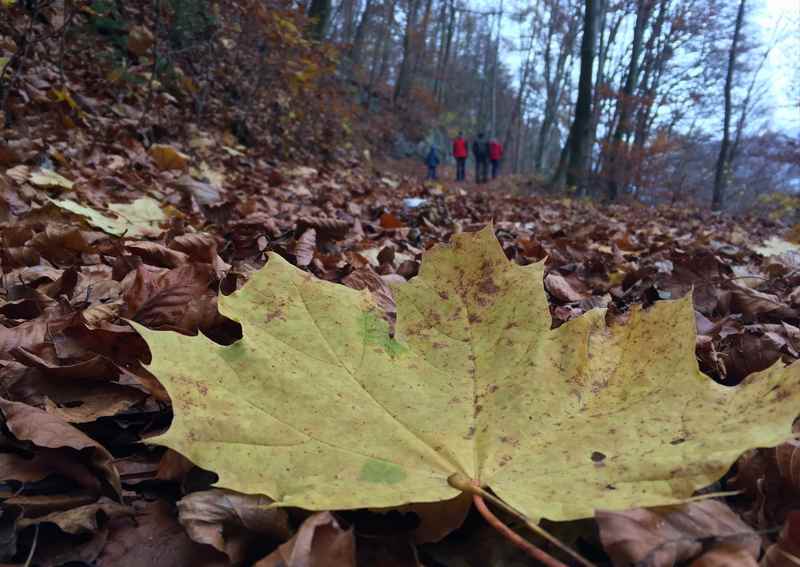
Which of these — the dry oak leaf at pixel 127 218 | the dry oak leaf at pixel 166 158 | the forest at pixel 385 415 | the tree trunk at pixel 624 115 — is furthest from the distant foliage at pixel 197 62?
the tree trunk at pixel 624 115

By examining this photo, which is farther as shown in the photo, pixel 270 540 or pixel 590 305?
pixel 590 305

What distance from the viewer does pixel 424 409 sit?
762 millimetres

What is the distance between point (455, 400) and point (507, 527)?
205mm

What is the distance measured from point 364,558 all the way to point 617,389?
1.33 ft

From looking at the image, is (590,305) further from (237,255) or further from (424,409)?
(237,255)

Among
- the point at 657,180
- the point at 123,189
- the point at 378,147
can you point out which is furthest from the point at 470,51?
the point at 123,189

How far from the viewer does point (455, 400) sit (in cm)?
79

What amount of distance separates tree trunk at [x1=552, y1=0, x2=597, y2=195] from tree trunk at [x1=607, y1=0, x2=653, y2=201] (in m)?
1.54

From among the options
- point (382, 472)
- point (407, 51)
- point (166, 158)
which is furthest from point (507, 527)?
point (407, 51)

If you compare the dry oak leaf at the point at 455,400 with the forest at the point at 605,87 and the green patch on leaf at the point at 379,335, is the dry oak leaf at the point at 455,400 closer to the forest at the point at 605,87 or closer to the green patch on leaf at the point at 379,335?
the green patch on leaf at the point at 379,335

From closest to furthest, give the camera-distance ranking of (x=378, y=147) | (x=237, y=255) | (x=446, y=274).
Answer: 1. (x=446, y=274)
2. (x=237, y=255)
3. (x=378, y=147)

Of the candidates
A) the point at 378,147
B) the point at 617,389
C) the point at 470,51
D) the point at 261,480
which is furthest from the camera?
the point at 470,51

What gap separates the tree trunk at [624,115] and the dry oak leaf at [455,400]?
1326cm

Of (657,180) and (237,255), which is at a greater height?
(657,180)
